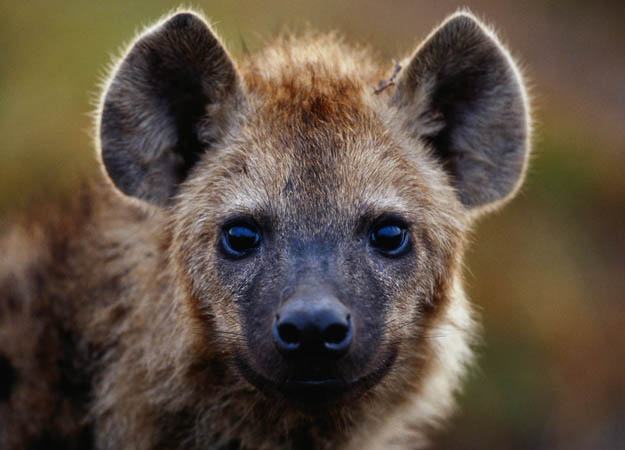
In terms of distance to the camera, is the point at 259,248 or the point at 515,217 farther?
the point at 515,217

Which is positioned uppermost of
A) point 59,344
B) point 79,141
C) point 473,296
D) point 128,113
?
point 128,113

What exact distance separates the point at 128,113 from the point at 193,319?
0.86 meters

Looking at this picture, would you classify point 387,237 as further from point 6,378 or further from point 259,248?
point 6,378

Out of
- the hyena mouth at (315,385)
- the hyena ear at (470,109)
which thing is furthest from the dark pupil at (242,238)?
the hyena ear at (470,109)

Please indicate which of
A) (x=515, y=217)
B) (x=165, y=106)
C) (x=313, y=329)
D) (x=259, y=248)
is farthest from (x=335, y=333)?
(x=515, y=217)

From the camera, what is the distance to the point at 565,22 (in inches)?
518

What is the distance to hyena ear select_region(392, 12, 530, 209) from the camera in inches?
150

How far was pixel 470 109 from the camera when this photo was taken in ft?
13.1

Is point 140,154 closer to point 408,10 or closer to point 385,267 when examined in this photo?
point 385,267

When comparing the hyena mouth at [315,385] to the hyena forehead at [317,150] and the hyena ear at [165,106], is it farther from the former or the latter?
the hyena ear at [165,106]

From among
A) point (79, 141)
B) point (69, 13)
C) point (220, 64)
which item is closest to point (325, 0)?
point (69, 13)

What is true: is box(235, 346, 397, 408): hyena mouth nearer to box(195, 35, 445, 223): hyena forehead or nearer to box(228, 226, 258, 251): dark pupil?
box(228, 226, 258, 251): dark pupil

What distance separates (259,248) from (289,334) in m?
0.48

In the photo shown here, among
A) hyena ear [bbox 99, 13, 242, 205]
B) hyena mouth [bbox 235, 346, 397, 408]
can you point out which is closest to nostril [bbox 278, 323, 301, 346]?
hyena mouth [bbox 235, 346, 397, 408]
